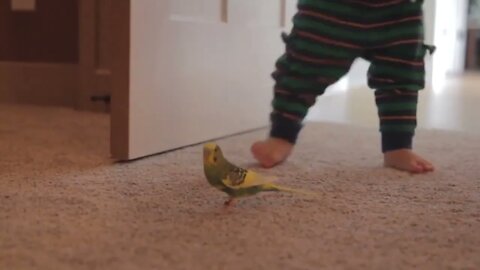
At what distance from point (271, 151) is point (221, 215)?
37 centimetres

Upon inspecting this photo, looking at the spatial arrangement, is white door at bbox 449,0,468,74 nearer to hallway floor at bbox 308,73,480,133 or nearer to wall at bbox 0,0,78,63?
hallway floor at bbox 308,73,480,133

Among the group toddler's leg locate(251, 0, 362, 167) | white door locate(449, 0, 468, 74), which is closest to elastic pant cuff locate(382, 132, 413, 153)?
toddler's leg locate(251, 0, 362, 167)

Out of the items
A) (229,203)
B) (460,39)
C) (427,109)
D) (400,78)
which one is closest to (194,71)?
(400,78)

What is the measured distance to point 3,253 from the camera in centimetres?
62

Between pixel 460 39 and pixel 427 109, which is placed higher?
pixel 460 39

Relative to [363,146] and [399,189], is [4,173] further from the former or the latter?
[363,146]

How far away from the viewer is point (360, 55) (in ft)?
3.92

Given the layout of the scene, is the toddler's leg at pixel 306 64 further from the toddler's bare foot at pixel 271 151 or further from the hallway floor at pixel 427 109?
the hallway floor at pixel 427 109

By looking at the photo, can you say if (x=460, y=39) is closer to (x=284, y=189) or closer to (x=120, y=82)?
(x=120, y=82)

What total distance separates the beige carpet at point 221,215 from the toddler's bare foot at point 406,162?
25 millimetres

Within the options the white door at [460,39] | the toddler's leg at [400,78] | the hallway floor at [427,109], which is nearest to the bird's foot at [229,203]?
the toddler's leg at [400,78]

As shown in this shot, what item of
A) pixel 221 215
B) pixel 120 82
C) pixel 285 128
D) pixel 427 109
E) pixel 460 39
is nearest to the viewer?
pixel 221 215

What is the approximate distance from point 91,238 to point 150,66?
50cm

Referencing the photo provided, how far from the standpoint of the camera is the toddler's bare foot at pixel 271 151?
1.13 meters
